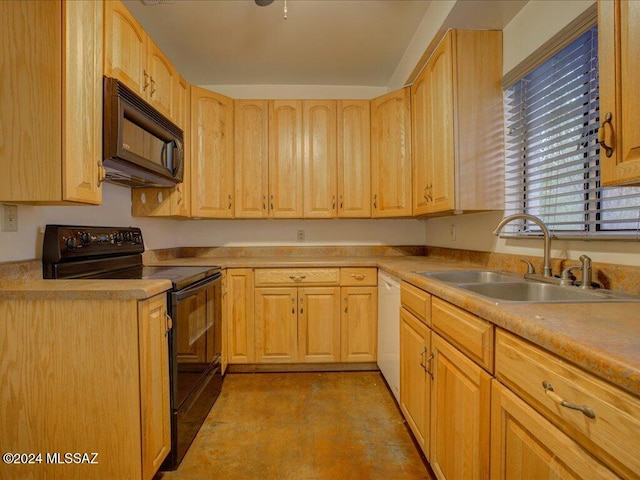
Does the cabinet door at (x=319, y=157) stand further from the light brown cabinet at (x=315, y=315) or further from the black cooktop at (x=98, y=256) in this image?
the black cooktop at (x=98, y=256)

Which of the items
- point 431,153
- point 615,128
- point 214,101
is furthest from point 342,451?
point 214,101

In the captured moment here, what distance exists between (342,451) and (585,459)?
4.13ft

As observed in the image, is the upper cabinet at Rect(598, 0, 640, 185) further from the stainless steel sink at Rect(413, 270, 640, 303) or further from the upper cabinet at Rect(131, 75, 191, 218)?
the upper cabinet at Rect(131, 75, 191, 218)

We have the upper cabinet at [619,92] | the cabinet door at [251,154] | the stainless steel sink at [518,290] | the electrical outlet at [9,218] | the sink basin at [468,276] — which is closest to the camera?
the upper cabinet at [619,92]

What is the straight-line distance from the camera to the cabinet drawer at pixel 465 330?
96 cm

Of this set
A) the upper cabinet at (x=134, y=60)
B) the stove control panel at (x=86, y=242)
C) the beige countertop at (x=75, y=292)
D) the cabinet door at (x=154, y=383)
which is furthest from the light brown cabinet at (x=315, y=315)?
the upper cabinet at (x=134, y=60)

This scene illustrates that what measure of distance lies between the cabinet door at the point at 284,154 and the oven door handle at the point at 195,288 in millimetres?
846

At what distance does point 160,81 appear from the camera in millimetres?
1971

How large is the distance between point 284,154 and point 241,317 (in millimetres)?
1413

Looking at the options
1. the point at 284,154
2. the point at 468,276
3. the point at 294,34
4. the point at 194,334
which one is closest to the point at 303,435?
the point at 194,334

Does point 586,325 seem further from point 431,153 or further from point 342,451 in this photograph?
point 431,153

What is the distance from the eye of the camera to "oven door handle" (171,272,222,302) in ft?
4.91

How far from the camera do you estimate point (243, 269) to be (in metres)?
2.44

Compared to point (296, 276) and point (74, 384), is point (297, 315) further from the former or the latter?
point (74, 384)
